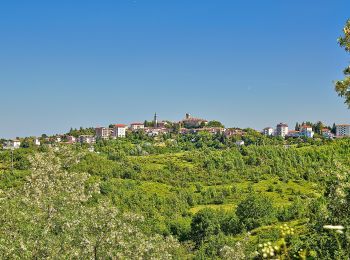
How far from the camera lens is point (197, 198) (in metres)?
130

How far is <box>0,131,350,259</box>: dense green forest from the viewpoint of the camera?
64.2 feet

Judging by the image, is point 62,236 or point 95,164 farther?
point 95,164

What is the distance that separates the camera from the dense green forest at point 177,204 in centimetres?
1958

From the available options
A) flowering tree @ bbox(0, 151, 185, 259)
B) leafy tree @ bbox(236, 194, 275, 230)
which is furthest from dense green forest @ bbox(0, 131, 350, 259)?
leafy tree @ bbox(236, 194, 275, 230)

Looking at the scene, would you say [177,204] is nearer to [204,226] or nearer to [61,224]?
[204,226]

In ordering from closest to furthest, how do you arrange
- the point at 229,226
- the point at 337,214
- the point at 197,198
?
the point at 337,214, the point at 229,226, the point at 197,198

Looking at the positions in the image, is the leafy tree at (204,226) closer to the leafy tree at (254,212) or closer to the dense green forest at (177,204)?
the dense green forest at (177,204)

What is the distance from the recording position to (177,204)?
120500 millimetres

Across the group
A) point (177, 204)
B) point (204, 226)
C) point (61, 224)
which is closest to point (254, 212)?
point (204, 226)

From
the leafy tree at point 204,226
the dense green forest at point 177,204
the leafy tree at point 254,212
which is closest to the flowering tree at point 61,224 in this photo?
the dense green forest at point 177,204

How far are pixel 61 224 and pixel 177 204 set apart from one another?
9905cm

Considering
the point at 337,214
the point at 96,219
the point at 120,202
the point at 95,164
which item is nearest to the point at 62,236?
the point at 96,219

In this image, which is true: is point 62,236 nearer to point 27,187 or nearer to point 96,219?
point 96,219

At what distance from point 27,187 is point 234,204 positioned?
9967cm
